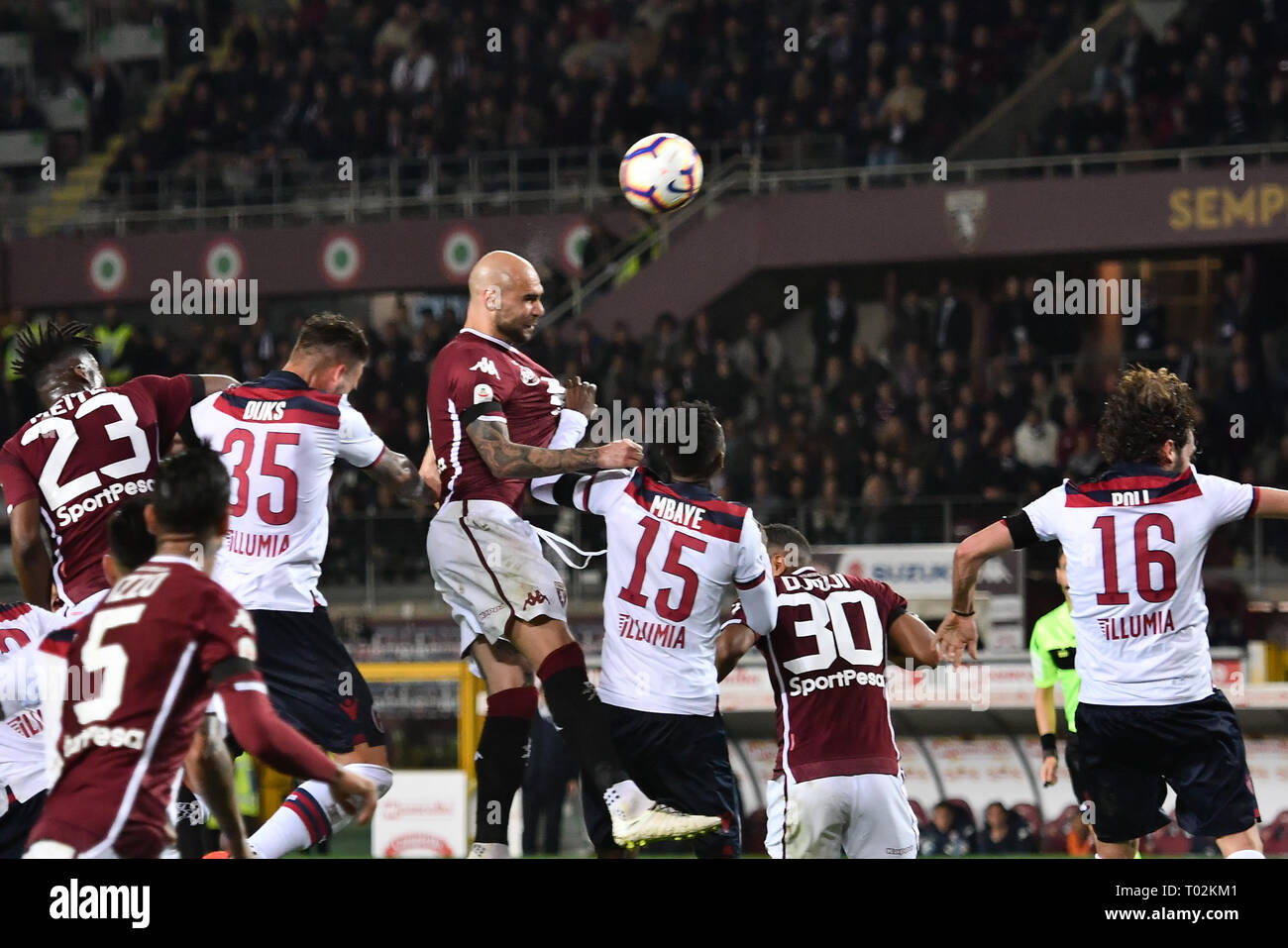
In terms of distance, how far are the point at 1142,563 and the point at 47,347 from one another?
15.4 ft

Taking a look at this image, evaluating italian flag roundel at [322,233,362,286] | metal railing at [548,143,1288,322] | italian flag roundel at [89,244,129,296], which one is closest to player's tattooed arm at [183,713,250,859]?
metal railing at [548,143,1288,322]

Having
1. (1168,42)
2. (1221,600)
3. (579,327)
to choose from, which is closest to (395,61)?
(579,327)

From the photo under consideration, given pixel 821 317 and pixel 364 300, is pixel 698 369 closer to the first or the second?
pixel 821 317

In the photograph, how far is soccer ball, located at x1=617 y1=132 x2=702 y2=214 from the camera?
919cm

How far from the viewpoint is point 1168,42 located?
1934cm

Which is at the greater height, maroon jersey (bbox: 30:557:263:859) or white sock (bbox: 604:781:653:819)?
maroon jersey (bbox: 30:557:263:859)

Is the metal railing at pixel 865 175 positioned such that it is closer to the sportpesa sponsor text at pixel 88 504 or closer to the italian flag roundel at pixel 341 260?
the italian flag roundel at pixel 341 260

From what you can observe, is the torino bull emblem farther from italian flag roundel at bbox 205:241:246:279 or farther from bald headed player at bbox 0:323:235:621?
bald headed player at bbox 0:323:235:621

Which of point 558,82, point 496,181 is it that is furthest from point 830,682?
point 558,82

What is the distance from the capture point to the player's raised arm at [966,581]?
6.57 m

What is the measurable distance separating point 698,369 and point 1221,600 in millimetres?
5897

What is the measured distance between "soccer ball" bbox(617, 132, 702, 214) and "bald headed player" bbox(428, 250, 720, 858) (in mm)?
2004

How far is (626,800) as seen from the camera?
6664 mm

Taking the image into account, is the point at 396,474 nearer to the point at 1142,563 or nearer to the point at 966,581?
the point at 966,581
